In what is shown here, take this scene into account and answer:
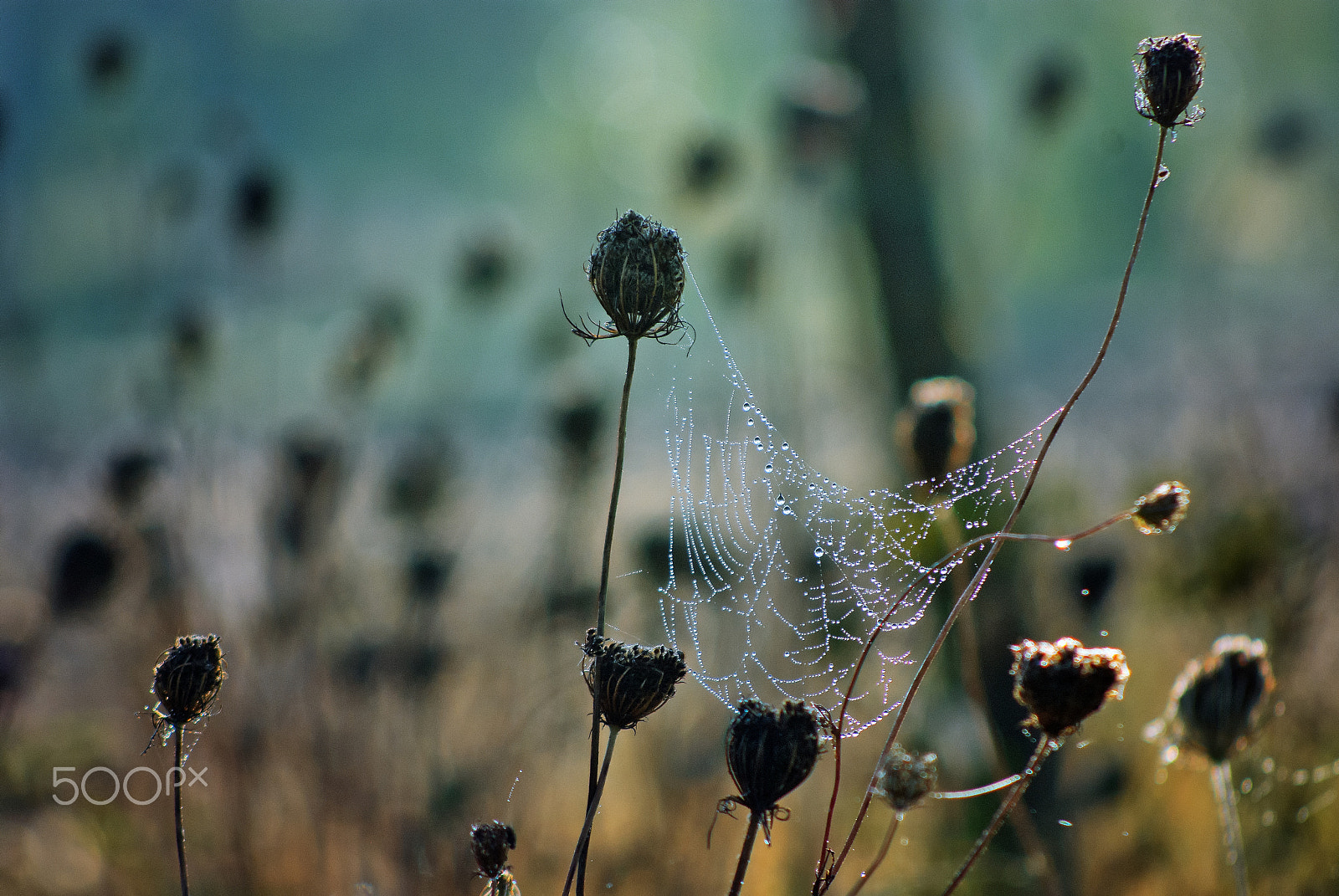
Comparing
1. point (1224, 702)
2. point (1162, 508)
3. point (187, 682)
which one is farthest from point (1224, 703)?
point (187, 682)

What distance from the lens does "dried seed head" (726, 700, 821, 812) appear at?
1.08m

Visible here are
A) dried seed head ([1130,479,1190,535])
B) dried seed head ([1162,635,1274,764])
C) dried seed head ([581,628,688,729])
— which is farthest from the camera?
dried seed head ([1162,635,1274,764])

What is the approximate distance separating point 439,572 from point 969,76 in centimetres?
1141

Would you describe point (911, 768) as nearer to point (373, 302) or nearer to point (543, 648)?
point (543, 648)

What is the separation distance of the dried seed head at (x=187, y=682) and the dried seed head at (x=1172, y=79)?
1.33 meters

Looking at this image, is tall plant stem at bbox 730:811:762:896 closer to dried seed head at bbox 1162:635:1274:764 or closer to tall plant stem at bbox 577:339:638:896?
tall plant stem at bbox 577:339:638:896

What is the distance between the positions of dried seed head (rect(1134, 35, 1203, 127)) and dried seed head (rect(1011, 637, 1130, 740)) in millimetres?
642

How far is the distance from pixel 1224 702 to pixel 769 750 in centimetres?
91

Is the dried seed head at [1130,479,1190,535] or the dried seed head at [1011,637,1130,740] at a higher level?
the dried seed head at [1130,479,1190,535]

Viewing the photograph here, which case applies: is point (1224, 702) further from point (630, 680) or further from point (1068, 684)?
point (630, 680)

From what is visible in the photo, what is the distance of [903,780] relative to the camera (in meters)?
1.08

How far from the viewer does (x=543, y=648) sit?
11.5ft

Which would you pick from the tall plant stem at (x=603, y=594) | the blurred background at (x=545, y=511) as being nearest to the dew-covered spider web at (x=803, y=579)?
the blurred background at (x=545, y=511)

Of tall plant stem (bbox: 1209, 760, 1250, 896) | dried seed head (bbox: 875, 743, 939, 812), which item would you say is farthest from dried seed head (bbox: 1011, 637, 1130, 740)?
tall plant stem (bbox: 1209, 760, 1250, 896)
